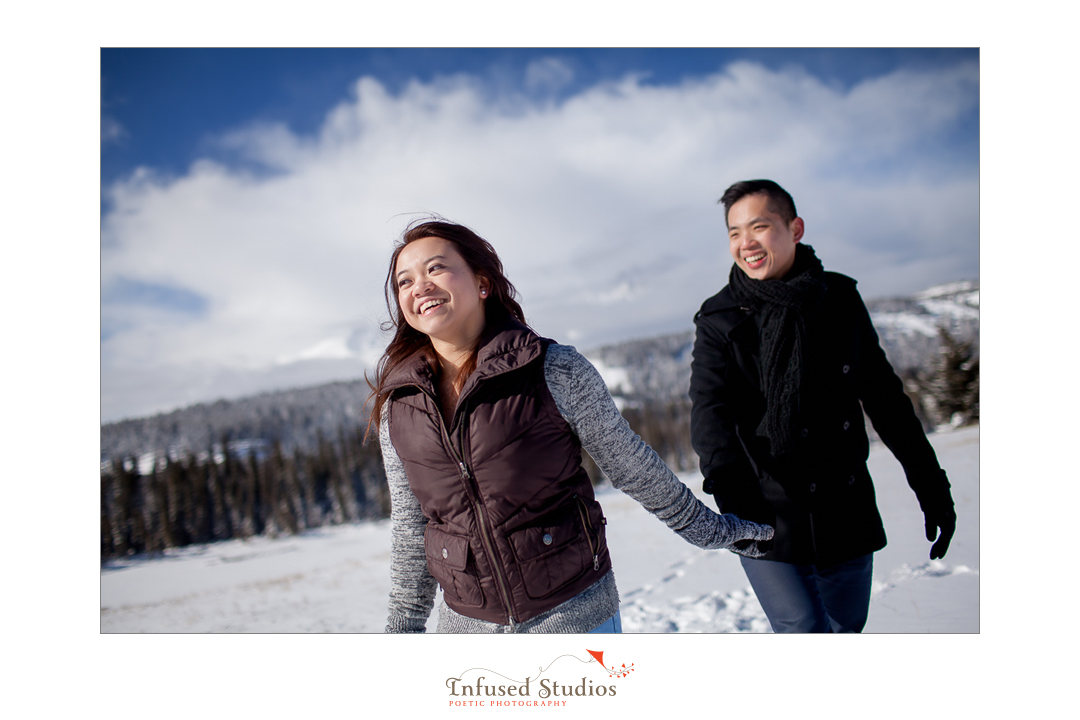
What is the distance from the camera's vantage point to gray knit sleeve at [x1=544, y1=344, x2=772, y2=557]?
1408 mm

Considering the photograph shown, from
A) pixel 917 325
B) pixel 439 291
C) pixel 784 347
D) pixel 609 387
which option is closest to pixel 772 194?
pixel 784 347

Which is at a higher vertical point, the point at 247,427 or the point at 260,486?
the point at 247,427

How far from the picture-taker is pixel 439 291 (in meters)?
1.51

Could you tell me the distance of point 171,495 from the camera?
15586 mm

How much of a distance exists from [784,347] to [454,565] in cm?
131

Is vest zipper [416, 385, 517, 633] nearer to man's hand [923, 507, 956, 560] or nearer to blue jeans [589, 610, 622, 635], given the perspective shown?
blue jeans [589, 610, 622, 635]

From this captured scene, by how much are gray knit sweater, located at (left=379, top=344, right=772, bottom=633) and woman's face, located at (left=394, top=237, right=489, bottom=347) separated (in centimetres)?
30

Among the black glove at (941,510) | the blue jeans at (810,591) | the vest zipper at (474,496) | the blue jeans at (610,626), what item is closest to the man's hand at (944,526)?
the black glove at (941,510)

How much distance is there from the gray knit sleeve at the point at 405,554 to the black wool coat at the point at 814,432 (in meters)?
0.99

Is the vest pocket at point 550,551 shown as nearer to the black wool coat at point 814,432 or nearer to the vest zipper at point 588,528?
the vest zipper at point 588,528
